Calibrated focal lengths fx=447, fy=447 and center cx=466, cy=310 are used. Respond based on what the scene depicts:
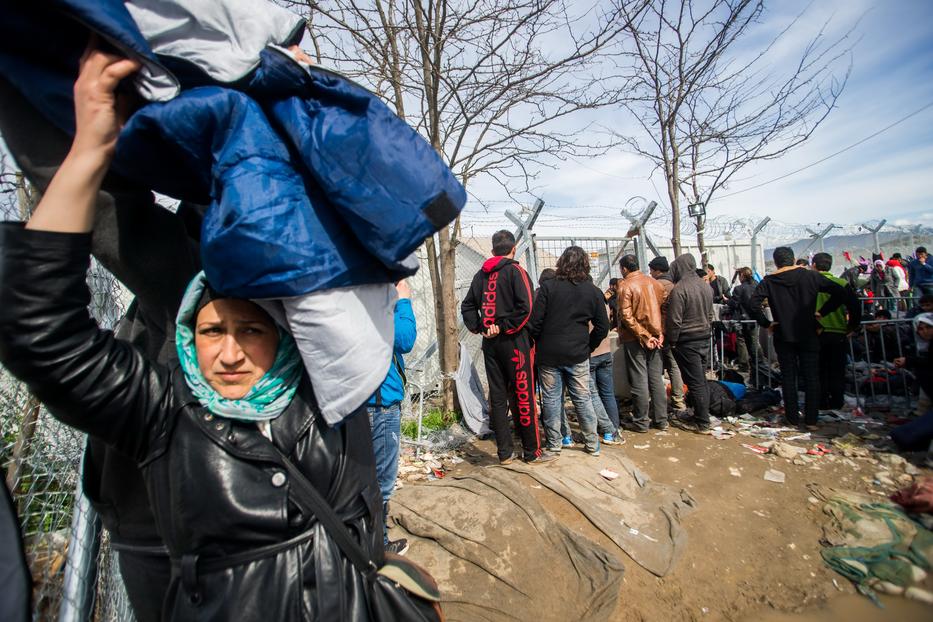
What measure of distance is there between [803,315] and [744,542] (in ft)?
10.2

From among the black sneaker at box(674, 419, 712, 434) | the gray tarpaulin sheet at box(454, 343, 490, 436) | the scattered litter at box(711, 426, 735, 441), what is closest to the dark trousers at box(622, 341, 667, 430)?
the black sneaker at box(674, 419, 712, 434)

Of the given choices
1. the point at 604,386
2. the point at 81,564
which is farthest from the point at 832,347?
the point at 81,564

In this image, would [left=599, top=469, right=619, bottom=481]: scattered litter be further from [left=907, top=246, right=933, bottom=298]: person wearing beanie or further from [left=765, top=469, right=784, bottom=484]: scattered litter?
[left=907, top=246, right=933, bottom=298]: person wearing beanie

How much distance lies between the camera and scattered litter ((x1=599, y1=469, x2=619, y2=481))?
4137mm

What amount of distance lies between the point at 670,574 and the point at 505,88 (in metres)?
4.65

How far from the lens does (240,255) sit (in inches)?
33.2

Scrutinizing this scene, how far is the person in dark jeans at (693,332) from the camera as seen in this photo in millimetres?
5473

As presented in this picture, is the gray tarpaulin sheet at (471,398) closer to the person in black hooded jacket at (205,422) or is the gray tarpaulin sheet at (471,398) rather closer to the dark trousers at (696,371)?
the dark trousers at (696,371)

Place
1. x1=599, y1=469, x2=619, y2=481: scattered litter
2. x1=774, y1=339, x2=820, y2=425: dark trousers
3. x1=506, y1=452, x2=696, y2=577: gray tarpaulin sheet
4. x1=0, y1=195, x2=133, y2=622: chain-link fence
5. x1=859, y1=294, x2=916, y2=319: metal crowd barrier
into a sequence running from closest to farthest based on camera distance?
x1=0, y1=195, x2=133, y2=622: chain-link fence < x1=506, y1=452, x2=696, y2=577: gray tarpaulin sheet < x1=599, y1=469, x2=619, y2=481: scattered litter < x1=774, y1=339, x2=820, y2=425: dark trousers < x1=859, y1=294, x2=916, y2=319: metal crowd barrier

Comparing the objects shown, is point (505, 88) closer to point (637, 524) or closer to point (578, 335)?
point (578, 335)

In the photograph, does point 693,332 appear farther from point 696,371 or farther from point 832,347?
point 832,347

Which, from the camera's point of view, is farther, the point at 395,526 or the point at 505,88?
the point at 505,88

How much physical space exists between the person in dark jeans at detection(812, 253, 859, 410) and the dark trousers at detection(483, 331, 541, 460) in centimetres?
370

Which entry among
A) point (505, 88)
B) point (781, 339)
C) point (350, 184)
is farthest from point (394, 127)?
point (781, 339)
